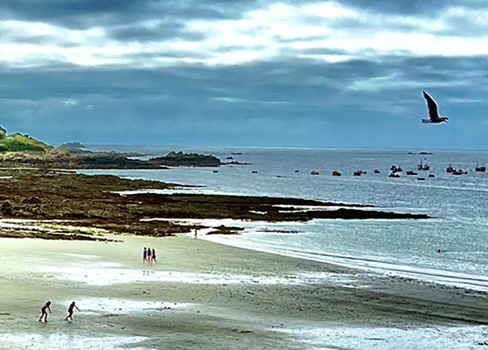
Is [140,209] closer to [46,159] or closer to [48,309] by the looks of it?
[48,309]

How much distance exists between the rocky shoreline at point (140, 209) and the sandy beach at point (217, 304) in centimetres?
1470

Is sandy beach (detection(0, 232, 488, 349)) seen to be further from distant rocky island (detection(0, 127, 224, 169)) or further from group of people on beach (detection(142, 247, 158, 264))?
distant rocky island (detection(0, 127, 224, 169))

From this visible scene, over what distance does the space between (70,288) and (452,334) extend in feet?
47.3

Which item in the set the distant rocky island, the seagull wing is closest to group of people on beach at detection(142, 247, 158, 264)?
the seagull wing

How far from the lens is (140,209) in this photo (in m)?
68.8

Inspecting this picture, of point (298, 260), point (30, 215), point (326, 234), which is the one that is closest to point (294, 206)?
point (326, 234)

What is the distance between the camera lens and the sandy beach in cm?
2411

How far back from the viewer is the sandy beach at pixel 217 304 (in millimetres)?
24109

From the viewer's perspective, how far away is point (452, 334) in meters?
25.7

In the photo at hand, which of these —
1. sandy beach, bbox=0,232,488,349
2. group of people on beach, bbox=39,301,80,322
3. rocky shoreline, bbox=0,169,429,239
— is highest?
rocky shoreline, bbox=0,169,429,239

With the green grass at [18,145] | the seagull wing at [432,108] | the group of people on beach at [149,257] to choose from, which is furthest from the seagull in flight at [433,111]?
the green grass at [18,145]

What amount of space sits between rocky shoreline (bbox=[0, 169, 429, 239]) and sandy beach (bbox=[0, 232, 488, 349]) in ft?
48.2

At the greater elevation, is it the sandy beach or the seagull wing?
the seagull wing

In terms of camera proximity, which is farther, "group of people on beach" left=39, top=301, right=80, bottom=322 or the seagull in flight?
"group of people on beach" left=39, top=301, right=80, bottom=322
